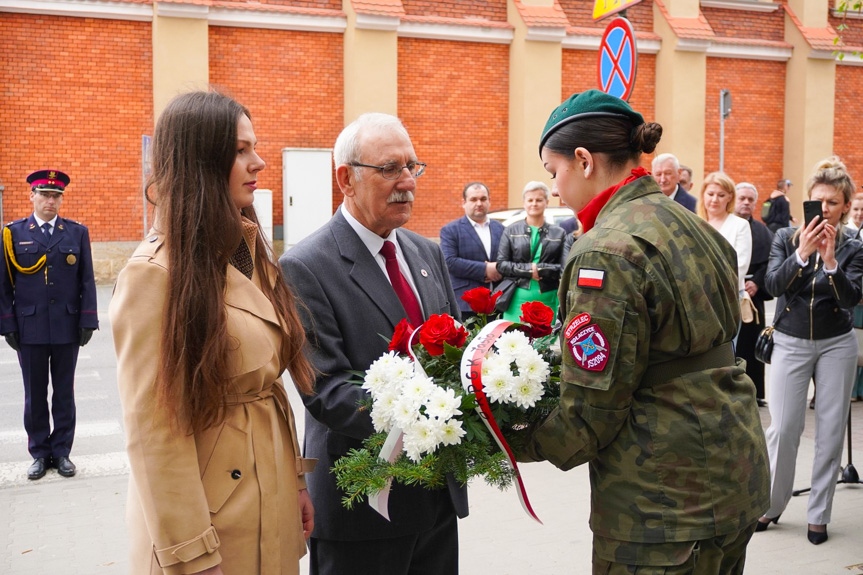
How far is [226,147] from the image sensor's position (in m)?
2.52


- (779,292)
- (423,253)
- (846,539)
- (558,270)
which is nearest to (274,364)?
(423,253)

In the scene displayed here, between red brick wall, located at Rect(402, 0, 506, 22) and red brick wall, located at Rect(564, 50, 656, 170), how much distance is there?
203 centimetres

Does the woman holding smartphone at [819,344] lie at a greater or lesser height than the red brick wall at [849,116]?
lesser

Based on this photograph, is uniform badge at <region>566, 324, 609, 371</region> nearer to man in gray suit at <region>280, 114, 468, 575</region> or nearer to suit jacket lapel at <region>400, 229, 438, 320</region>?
man in gray suit at <region>280, 114, 468, 575</region>

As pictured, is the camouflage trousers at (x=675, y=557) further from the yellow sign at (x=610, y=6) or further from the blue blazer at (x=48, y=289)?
the yellow sign at (x=610, y=6)

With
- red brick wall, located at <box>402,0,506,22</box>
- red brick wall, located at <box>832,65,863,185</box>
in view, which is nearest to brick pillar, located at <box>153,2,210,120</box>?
red brick wall, located at <box>402,0,506,22</box>

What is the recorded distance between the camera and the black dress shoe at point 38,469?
6.61 meters

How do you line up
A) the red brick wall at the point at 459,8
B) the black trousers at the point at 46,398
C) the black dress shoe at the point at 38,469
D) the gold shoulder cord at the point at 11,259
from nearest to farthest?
the black dress shoe at the point at 38,469
the black trousers at the point at 46,398
the gold shoulder cord at the point at 11,259
the red brick wall at the point at 459,8

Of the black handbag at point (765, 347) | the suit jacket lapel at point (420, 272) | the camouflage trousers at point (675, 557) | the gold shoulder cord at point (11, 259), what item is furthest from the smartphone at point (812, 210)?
the gold shoulder cord at point (11, 259)

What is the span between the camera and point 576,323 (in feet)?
7.80

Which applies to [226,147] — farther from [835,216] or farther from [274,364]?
[835,216]

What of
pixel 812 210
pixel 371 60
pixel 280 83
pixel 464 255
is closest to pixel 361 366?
pixel 812 210

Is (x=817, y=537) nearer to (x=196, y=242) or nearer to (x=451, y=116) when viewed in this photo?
(x=196, y=242)

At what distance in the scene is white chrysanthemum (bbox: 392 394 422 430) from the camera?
7.72ft
